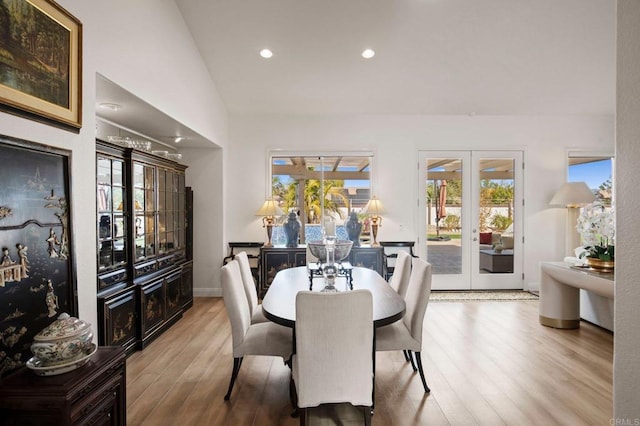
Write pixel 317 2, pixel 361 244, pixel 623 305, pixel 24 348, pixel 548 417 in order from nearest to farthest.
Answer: pixel 623 305 → pixel 24 348 → pixel 548 417 → pixel 317 2 → pixel 361 244

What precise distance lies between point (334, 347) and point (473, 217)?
4.60m

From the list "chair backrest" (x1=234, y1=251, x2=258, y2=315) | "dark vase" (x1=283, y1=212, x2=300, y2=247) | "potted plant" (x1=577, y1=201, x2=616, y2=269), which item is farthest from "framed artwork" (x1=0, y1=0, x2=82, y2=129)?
"potted plant" (x1=577, y1=201, x2=616, y2=269)

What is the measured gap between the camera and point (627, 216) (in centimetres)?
125

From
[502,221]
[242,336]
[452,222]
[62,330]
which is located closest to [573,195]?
[502,221]

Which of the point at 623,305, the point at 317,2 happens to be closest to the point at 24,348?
the point at 623,305

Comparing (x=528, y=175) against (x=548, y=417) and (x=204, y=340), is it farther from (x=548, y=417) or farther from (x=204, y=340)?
(x=204, y=340)

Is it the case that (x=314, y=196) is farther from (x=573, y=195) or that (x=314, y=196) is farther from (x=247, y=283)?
(x=573, y=195)

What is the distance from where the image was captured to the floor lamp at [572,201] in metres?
5.30

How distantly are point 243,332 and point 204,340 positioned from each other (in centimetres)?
144

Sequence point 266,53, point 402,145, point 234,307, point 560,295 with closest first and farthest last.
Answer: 1. point 234,307
2. point 560,295
3. point 266,53
4. point 402,145

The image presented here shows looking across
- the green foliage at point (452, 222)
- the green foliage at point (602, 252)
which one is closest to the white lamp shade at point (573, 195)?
the green foliage at point (452, 222)

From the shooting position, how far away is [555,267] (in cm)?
400

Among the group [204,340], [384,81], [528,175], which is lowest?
[204,340]

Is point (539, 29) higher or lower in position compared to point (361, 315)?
higher
